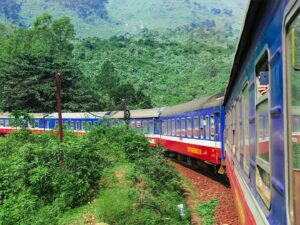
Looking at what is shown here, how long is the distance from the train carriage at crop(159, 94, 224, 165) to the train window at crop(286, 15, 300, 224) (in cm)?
980

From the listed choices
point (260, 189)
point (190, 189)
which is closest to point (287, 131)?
point (260, 189)

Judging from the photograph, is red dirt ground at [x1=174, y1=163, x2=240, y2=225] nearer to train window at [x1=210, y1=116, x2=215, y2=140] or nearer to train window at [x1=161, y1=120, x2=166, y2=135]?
train window at [x1=210, y1=116, x2=215, y2=140]

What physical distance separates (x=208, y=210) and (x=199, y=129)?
2.95 m

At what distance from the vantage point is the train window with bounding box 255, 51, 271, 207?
3129mm

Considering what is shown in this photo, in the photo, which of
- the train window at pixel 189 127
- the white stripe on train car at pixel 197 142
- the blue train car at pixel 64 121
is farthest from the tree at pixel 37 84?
the train window at pixel 189 127

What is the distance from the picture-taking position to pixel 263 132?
11.0 feet

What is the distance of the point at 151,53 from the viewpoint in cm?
9388

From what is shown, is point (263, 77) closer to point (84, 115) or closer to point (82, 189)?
point (82, 189)

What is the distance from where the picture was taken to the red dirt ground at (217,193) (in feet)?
38.2

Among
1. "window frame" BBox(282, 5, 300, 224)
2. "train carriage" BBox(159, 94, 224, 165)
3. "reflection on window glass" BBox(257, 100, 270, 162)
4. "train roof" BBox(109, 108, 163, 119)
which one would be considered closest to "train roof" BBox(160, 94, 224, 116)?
"train carriage" BBox(159, 94, 224, 165)

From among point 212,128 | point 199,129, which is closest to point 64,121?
point 199,129

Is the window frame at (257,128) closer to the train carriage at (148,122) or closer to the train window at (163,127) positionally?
the train window at (163,127)

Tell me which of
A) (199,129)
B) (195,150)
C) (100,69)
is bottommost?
(195,150)

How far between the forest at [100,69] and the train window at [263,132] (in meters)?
41.3
